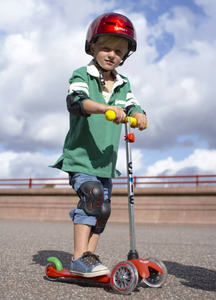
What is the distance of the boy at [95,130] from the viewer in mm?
2732

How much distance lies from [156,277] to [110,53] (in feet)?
5.32

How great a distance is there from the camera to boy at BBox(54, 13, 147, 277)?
273 cm

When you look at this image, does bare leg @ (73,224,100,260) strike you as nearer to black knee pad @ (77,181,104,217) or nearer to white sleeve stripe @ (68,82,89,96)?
black knee pad @ (77,181,104,217)

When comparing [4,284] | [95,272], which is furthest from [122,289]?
[4,284]

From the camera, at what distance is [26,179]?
14047mm

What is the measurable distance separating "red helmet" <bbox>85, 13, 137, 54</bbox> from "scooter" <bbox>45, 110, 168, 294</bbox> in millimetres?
660

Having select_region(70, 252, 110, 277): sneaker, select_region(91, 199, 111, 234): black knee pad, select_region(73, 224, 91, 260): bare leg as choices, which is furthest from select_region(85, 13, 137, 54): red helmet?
select_region(70, 252, 110, 277): sneaker

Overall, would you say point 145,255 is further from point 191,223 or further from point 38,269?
point 191,223

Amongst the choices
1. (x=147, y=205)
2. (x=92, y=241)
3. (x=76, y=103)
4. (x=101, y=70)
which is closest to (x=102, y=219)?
(x=92, y=241)

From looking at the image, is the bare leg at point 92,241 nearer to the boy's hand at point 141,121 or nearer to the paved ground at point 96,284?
the paved ground at point 96,284

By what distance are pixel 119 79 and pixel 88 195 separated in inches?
39.3

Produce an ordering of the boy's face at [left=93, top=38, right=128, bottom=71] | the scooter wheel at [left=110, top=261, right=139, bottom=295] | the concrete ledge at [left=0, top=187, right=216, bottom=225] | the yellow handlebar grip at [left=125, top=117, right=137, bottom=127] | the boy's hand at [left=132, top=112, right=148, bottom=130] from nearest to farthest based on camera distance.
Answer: the scooter wheel at [left=110, top=261, right=139, bottom=295], the yellow handlebar grip at [left=125, top=117, right=137, bottom=127], the boy's hand at [left=132, top=112, right=148, bottom=130], the boy's face at [left=93, top=38, right=128, bottom=71], the concrete ledge at [left=0, top=187, right=216, bottom=225]

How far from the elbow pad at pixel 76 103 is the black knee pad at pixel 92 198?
1.62 ft

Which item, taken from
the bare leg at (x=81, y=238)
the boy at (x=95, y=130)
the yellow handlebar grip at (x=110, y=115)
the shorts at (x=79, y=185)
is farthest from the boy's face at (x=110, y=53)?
the bare leg at (x=81, y=238)
